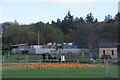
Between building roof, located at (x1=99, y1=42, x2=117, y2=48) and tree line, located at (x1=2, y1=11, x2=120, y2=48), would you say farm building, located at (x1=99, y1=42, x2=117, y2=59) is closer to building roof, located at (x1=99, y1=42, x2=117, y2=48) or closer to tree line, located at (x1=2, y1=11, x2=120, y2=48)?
building roof, located at (x1=99, y1=42, x2=117, y2=48)

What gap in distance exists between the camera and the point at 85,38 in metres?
89.0

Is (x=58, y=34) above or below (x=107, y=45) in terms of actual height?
above

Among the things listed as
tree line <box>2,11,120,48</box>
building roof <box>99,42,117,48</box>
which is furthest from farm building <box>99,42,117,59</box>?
tree line <box>2,11,120,48</box>

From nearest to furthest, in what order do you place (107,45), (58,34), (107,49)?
(107,49)
(107,45)
(58,34)

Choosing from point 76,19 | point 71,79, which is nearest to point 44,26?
point 76,19

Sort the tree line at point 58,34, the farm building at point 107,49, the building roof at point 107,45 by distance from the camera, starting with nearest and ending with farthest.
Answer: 1. the farm building at point 107,49
2. the building roof at point 107,45
3. the tree line at point 58,34

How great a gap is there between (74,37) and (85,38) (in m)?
5.69

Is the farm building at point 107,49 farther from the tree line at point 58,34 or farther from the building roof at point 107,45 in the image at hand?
the tree line at point 58,34

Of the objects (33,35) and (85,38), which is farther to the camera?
(33,35)

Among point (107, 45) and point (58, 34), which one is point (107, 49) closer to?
point (107, 45)

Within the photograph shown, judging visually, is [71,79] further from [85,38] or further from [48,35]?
[48,35]

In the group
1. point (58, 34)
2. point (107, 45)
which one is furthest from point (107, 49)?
point (58, 34)

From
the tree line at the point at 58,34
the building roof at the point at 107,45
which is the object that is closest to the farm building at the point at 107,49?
the building roof at the point at 107,45

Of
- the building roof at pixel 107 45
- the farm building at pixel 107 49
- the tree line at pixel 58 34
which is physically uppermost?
the tree line at pixel 58 34
